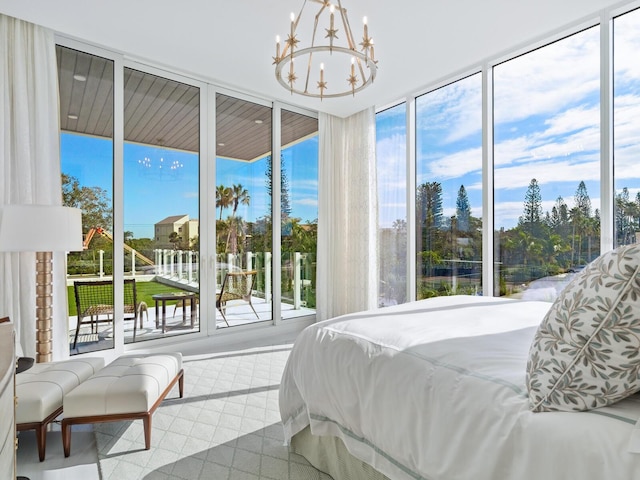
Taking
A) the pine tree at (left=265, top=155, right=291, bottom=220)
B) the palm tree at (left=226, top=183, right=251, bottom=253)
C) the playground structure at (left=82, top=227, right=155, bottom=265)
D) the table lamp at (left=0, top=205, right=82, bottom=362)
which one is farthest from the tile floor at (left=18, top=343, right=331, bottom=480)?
the pine tree at (left=265, top=155, right=291, bottom=220)

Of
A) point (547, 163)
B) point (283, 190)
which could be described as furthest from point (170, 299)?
point (547, 163)

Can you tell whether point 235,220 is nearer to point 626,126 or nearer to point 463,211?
point 463,211

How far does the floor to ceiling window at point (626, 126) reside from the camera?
118 inches

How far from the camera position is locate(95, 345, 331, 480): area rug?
193 cm

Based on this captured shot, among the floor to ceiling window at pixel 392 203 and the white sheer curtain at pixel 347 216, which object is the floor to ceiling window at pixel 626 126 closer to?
the floor to ceiling window at pixel 392 203

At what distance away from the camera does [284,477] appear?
73.4 inches

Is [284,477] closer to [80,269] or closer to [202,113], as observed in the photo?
[80,269]

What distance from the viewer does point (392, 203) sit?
5.10 meters

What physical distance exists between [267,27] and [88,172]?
82.5 inches

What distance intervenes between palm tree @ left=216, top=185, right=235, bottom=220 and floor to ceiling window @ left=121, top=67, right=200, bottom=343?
0.82 feet

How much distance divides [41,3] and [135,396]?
2.96 metres

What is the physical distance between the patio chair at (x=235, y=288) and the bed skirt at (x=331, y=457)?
267 centimetres

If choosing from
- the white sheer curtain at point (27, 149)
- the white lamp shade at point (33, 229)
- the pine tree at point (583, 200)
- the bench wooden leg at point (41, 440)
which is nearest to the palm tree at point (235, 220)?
the white sheer curtain at point (27, 149)

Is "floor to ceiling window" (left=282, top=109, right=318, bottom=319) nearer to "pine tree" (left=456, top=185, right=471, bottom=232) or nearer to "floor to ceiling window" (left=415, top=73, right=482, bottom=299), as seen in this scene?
"floor to ceiling window" (left=415, top=73, right=482, bottom=299)
